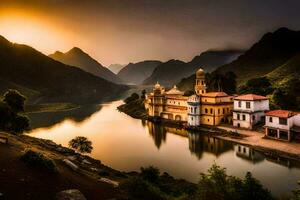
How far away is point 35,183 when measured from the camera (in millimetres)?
18359

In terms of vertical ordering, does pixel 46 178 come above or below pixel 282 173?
above

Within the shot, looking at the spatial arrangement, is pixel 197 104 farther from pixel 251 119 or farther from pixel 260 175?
pixel 260 175

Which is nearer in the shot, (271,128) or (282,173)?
(282,173)

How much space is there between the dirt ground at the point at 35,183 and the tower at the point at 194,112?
4758 centimetres

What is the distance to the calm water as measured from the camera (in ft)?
119

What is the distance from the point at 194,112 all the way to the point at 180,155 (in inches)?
925

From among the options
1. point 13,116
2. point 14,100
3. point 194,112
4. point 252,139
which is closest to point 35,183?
point 13,116

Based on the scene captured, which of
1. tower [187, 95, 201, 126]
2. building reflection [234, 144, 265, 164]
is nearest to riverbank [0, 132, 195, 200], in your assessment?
building reflection [234, 144, 265, 164]

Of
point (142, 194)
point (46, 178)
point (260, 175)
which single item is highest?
point (46, 178)

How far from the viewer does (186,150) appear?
4941 cm

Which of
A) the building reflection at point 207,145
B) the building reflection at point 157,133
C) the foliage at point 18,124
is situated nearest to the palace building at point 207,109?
the building reflection at point 157,133

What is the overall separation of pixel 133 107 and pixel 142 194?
96.4 metres

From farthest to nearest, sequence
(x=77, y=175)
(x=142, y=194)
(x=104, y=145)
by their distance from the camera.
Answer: (x=104, y=145) < (x=77, y=175) < (x=142, y=194)

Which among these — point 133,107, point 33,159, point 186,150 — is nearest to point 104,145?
point 186,150
